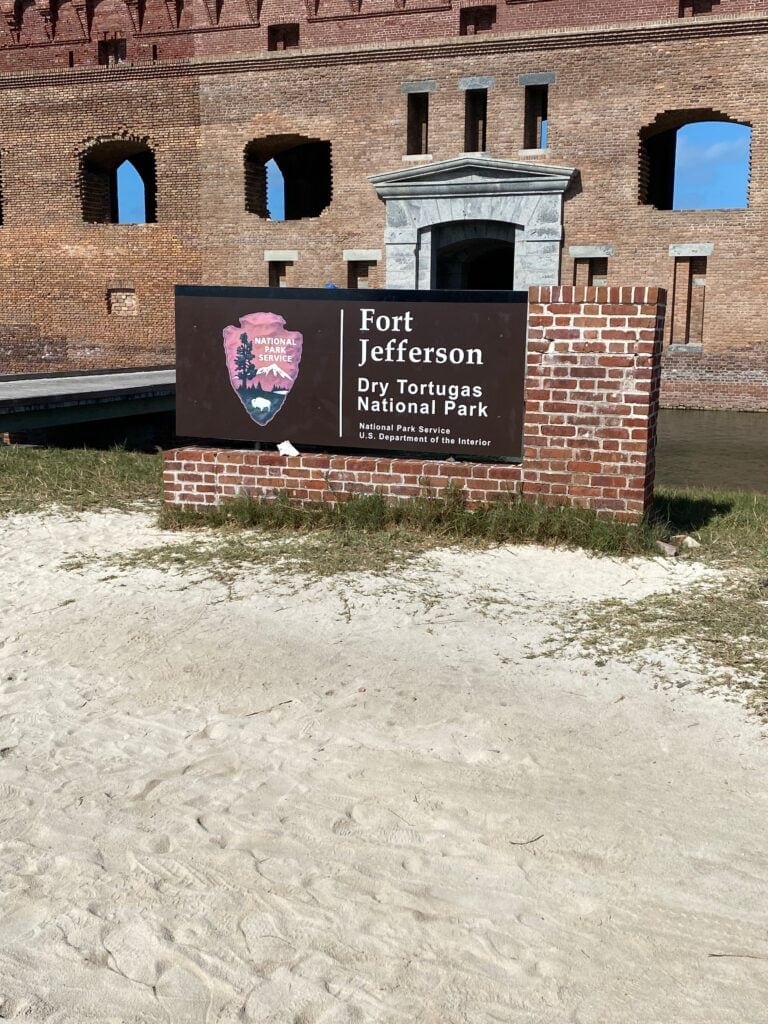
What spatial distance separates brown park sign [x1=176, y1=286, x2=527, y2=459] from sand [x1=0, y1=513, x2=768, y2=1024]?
209 centimetres

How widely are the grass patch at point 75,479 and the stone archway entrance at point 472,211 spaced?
13561 millimetres

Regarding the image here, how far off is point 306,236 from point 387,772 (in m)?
21.5

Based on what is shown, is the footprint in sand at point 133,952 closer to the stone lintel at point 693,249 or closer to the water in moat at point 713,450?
the water in moat at point 713,450

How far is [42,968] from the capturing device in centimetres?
254

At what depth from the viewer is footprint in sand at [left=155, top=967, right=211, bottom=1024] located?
2391mm

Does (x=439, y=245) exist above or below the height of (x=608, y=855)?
above

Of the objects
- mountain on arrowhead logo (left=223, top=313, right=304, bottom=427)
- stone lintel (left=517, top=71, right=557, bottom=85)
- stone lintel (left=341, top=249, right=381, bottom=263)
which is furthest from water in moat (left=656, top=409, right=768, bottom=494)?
stone lintel (left=517, top=71, right=557, bottom=85)

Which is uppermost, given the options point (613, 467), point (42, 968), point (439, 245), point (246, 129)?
point (246, 129)

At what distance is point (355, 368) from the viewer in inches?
289

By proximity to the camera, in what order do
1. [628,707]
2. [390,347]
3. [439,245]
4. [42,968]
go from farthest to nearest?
1. [439,245]
2. [390,347]
3. [628,707]
4. [42,968]

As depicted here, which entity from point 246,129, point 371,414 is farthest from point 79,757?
point 246,129

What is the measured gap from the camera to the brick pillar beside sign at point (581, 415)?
663 cm

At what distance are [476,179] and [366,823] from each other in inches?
801

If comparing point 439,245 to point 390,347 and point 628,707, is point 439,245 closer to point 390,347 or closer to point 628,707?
point 390,347
